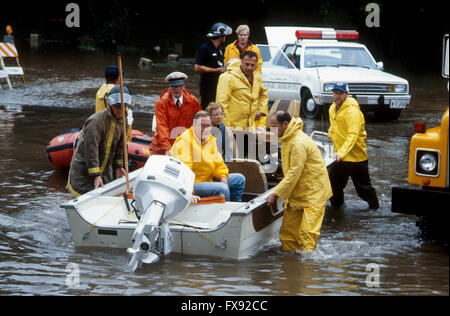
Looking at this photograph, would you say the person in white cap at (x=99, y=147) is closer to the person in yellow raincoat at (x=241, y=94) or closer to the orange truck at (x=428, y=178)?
the person in yellow raincoat at (x=241, y=94)

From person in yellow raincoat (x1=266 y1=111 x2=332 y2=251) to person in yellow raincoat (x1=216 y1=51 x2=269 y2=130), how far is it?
2432 mm

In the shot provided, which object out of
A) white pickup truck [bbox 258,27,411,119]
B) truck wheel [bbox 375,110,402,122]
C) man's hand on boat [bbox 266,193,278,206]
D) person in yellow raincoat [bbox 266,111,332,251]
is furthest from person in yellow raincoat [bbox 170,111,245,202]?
truck wheel [bbox 375,110,402,122]

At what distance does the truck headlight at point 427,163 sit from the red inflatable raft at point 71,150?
16.5 ft

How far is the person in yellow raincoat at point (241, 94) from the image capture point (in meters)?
9.88

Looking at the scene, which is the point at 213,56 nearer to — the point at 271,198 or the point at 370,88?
the point at 271,198

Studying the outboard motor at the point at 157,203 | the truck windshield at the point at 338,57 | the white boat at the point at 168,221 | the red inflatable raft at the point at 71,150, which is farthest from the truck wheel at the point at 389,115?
the outboard motor at the point at 157,203

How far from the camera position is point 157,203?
6.73 m

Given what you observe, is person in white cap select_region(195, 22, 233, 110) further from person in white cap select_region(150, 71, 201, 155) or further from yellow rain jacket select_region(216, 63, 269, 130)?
person in white cap select_region(150, 71, 201, 155)

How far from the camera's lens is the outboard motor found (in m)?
6.55

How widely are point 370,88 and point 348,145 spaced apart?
7.62 m

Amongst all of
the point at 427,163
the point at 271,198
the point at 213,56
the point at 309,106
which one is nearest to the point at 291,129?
the point at 271,198

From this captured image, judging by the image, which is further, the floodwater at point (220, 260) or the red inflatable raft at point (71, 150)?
the red inflatable raft at point (71, 150)

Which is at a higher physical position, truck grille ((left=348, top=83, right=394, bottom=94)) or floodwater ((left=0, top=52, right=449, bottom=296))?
truck grille ((left=348, top=83, right=394, bottom=94))

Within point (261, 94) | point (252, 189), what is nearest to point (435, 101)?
point (261, 94)
